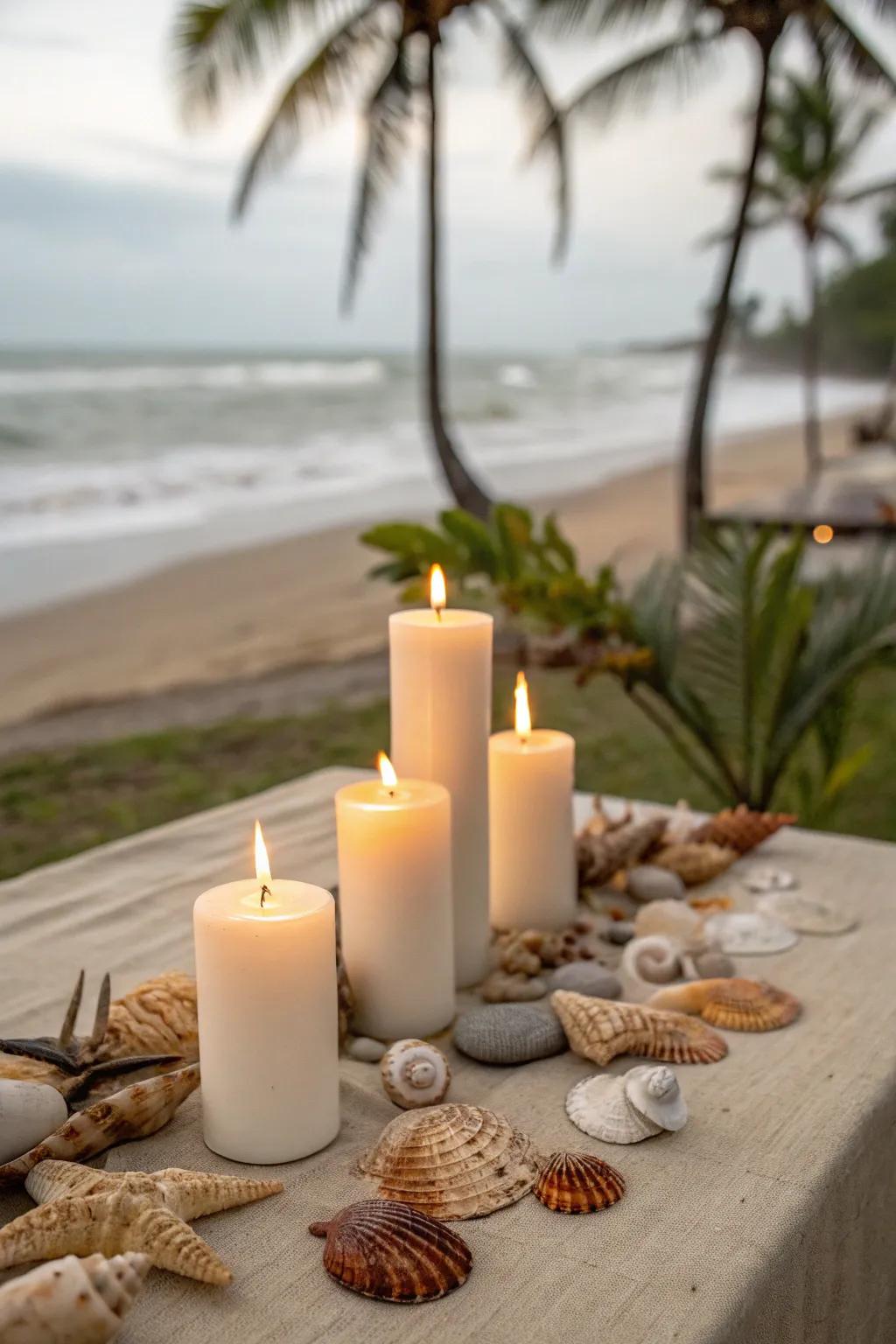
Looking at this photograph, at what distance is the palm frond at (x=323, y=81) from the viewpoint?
6.79 meters

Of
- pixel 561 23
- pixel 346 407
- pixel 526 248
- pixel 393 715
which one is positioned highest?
pixel 526 248

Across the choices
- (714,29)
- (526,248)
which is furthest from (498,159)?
(714,29)

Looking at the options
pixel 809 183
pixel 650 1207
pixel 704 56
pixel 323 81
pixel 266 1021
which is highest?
pixel 809 183

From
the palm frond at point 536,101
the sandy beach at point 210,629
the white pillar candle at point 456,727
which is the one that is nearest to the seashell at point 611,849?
the white pillar candle at point 456,727

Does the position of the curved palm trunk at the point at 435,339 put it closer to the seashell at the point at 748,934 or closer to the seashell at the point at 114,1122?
the seashell at the point at 748,934

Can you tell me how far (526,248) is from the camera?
75.3 feet

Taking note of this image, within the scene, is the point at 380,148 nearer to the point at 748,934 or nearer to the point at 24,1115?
the point at 748,934

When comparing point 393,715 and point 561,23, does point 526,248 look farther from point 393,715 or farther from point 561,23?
point 393,715

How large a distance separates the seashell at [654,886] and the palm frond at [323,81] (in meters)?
6.57

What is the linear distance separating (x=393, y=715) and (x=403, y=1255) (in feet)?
1.82

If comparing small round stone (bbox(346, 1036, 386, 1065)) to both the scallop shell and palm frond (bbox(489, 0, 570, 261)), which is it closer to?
the scallop shell

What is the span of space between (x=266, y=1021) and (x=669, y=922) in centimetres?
57

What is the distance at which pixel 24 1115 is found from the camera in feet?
2.83

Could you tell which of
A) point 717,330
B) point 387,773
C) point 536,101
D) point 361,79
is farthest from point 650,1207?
point 536,101
